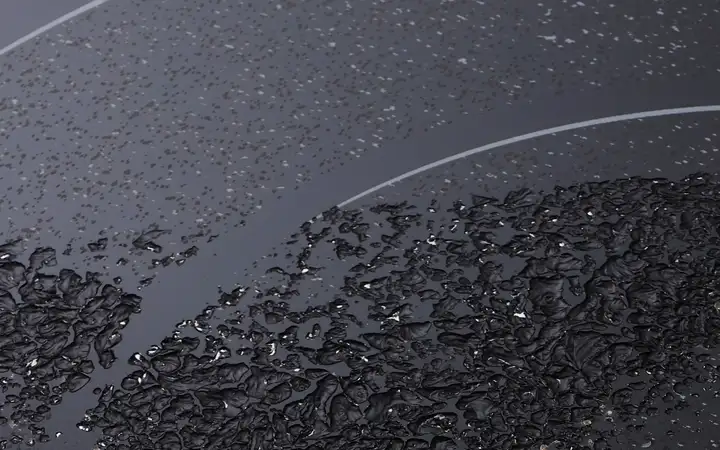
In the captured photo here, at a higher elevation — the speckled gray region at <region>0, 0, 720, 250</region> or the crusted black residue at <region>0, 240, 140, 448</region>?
the speckled gray region at <region>0, 0, 720, 250</region>

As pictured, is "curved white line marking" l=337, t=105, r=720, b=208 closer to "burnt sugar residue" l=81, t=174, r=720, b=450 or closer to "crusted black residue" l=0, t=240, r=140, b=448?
"burnt sugar residue" l=81, t=174, r=720, b=450

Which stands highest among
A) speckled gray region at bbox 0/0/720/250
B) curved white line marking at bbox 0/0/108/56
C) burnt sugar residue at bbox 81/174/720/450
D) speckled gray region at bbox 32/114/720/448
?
curved white line marking at bbox 0/0/108/56

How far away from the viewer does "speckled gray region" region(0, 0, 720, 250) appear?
0.96 meters

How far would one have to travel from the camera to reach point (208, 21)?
98 cm

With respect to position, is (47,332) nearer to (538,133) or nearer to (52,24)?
(52,24)

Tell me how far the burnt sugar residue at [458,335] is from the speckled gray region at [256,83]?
11cm

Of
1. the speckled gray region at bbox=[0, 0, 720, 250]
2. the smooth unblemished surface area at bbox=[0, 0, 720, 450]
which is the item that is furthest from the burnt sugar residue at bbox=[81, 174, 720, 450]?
the speckled gray region at bbox=[0, 0, 720, 250]

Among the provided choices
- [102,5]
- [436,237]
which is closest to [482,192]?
[436,237]

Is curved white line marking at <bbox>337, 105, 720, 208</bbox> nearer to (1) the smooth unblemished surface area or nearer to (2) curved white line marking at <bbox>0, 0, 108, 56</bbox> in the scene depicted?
(1) the smooth unblemished surface area

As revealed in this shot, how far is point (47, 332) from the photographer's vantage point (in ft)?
3.23

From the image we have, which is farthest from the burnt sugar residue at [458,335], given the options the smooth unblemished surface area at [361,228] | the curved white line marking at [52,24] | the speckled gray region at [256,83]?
the curved white line marking at [52,24]

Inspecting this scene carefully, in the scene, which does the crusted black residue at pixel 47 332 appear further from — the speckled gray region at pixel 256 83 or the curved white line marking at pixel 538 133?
the curved white line marking at pixel 538 133

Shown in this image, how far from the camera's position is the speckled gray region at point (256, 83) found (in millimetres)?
965

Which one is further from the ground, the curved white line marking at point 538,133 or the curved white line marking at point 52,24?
the curved white line marking at point 52,24
